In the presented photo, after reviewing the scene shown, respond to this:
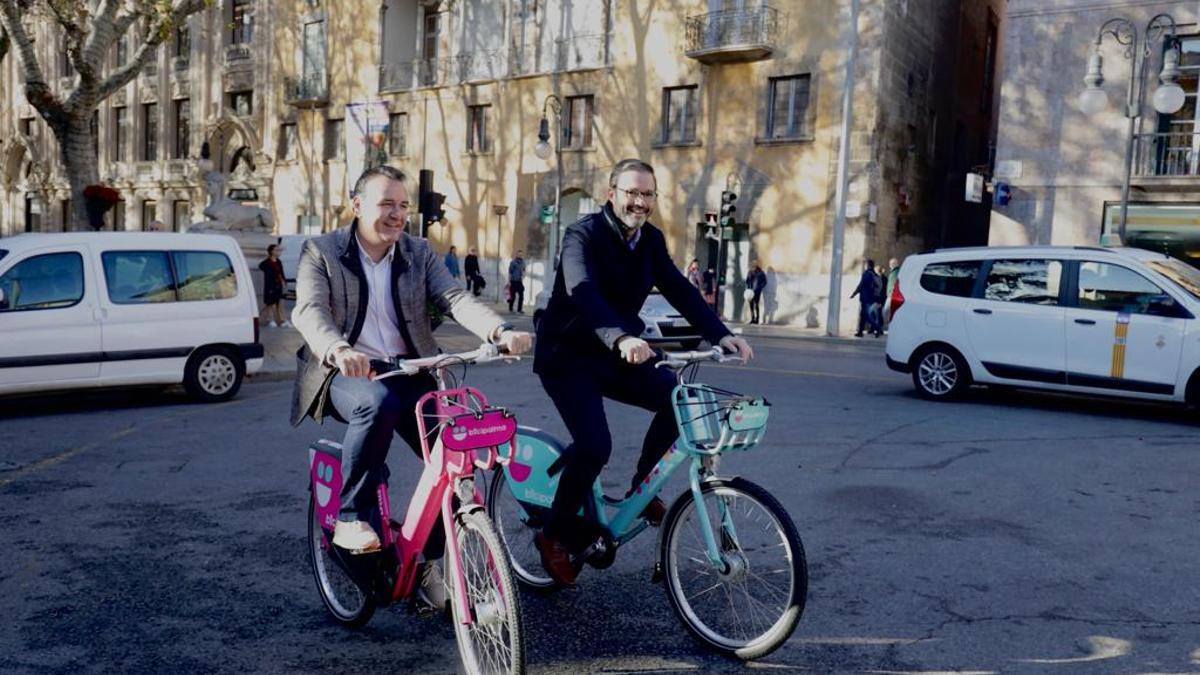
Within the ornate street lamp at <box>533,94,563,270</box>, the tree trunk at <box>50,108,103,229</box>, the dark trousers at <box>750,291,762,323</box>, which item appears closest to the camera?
the tree trunk at <box>50,108,103,229</box>

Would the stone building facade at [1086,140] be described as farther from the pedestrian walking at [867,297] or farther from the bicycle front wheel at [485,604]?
the bicycle front wheel at [485,604]

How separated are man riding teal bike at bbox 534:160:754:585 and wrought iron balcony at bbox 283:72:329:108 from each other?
35768 millimetres

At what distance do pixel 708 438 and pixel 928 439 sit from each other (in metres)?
5.35

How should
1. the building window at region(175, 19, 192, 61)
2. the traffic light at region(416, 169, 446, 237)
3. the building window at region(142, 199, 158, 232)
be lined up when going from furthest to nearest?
the building window at region(142, 199, 158, 232) → the building window at region(175, 19, 192, 61) → the traffic light at region(416, 169, 446, 237)

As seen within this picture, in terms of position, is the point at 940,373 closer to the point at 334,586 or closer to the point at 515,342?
the point at 334,586

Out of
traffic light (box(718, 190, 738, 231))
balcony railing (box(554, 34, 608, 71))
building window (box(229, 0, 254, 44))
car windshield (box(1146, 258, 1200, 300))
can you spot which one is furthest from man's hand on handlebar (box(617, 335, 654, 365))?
building window (box(229, 0, 254, 44))

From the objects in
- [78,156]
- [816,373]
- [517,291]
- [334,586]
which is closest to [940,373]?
[816,373]

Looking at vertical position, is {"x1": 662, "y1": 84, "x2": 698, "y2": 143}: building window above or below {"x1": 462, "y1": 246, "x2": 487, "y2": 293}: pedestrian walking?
above

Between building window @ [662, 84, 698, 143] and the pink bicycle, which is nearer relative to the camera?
the pink bicycle

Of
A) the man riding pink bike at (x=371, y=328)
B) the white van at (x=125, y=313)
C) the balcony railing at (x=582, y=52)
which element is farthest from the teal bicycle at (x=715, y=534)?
the balcony railing at (x=582, y=52)

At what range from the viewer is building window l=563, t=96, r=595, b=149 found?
3114cm

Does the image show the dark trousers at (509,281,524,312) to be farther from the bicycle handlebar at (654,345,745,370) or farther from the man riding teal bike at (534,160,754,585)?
the bicycle handlebar at (654,345,745,370)

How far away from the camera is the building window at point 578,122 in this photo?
31141 mm

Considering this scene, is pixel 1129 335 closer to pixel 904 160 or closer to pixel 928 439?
pixel 928 439
